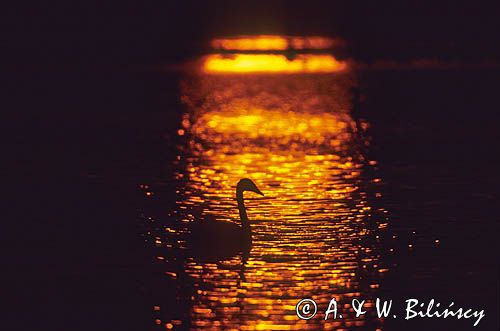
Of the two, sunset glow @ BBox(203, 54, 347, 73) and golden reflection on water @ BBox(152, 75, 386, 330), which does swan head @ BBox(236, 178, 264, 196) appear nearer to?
golden reflection on water @ BBox(152, 75, 386, 330)

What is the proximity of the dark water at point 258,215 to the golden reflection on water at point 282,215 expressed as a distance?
0.03 m

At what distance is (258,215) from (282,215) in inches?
13.2

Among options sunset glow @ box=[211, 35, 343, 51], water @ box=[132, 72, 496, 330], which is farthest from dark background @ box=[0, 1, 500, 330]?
sunset glow @ box=[211, 35, 343, 51]

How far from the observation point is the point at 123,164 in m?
24.1

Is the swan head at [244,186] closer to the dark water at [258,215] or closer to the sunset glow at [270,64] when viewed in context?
the dark water at [258,215]

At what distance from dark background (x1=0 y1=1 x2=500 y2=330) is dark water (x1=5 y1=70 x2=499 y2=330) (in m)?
0.05

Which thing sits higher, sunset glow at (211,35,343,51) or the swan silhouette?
sunset glow at (211,35,343,51)

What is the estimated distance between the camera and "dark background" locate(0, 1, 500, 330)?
1435 cm

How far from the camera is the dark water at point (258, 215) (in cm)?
1385

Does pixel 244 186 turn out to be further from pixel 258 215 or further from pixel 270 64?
pixel 270 64

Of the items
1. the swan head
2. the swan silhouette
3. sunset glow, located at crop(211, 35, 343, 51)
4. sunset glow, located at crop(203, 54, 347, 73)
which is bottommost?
the swan silhouette

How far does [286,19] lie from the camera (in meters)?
115

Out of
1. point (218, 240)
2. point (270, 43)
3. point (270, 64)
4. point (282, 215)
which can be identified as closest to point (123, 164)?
point (282, 215)

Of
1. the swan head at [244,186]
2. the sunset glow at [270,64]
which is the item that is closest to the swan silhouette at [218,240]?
the swan head at [244,186]
